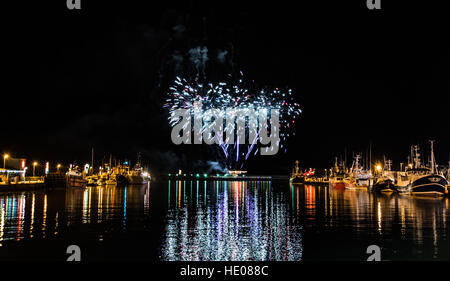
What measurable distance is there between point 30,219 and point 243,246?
61.1 ft

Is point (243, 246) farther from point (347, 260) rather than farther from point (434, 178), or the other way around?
point (434, 178)

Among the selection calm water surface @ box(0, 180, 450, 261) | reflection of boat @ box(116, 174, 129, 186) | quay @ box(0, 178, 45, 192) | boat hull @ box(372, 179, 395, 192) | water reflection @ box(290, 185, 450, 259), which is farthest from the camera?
reflection of boat @ box(116, 174, 129, 186)

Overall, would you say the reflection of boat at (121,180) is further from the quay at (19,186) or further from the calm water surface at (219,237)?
the calm water surface at (219,237)

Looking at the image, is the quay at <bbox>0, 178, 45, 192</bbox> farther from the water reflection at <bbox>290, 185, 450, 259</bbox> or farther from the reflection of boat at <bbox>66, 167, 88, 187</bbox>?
the water reflection at <bbox>290, 185, 450, 259</bbox>

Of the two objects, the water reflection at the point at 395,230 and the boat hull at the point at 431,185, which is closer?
the water reflection at the point at 395,230

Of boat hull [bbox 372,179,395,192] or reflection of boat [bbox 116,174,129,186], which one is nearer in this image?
boat hull [bbox 372,179,395,192]

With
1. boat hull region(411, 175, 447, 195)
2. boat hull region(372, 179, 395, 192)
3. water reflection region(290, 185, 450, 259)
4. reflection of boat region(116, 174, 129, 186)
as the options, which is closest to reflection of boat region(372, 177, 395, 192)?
boat hull region(372, 179, 395, 192)

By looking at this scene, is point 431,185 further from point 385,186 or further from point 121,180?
point 121,180

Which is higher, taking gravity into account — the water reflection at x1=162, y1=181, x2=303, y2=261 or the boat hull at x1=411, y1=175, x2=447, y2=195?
the boat hull at x1=411, y1=175, x2=447, y2=195

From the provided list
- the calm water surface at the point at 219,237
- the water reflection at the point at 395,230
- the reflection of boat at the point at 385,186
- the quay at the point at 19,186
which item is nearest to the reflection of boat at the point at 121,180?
the quay at the point at 19,186

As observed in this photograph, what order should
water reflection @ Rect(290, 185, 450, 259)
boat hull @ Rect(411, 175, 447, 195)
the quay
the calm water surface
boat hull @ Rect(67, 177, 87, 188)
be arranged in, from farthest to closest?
1. boat hull @ Rect(67, 177, 87, 188)
2. boat hull @ Rect(411, 175, 447, 195)
3. the quay
4. water reflection @ Rect(290, 185, 450, 259)
5. the calm water surface

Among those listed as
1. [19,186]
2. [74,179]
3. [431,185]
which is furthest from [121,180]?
[431,185]
